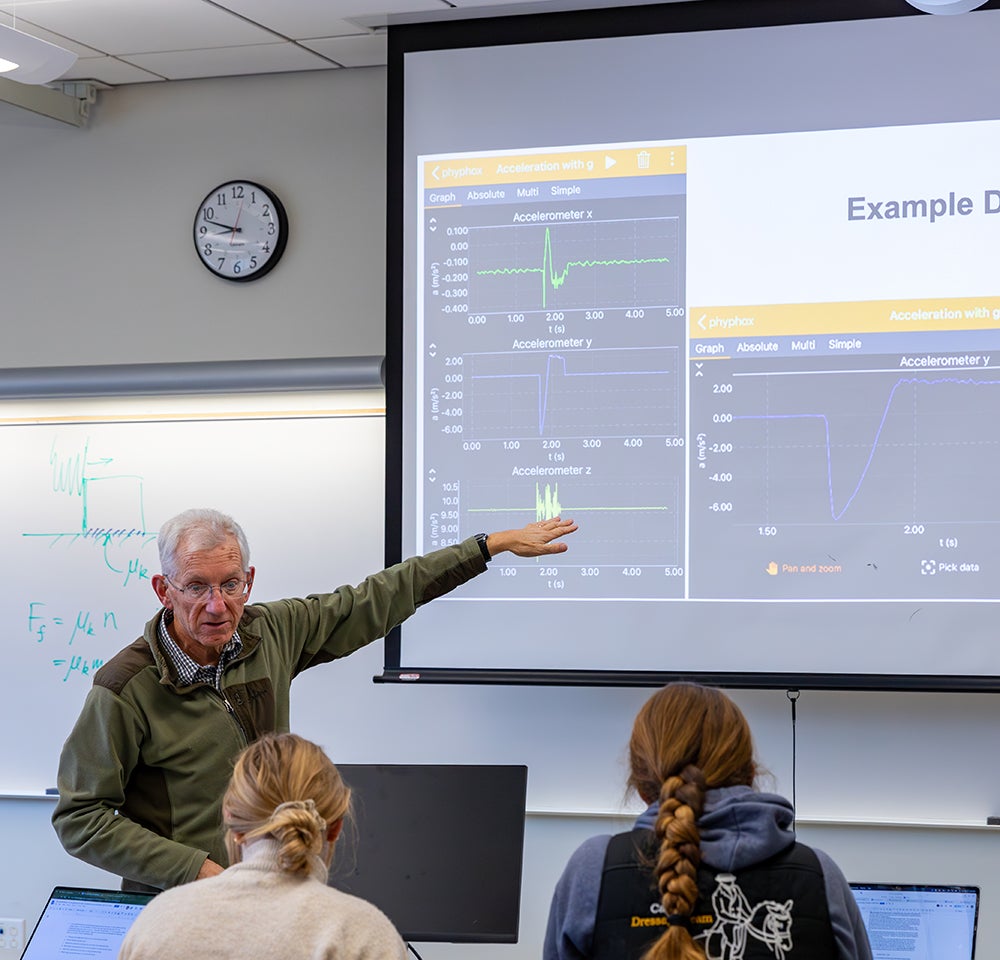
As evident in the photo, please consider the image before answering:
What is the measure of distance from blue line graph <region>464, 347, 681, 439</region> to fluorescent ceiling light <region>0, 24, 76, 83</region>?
1.27 metres

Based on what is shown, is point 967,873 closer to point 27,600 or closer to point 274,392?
point 274,392

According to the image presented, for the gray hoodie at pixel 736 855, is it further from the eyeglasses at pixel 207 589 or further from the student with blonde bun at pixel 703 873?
the eyeglasses at pixel 207 589

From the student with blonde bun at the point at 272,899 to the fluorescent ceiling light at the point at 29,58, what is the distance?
2.03 metres

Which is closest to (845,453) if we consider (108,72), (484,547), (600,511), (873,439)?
(873,439)

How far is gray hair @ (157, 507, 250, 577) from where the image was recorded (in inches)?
104

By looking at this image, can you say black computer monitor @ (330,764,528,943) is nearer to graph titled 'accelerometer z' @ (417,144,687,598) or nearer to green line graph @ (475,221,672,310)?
graph titled 'accelerometer z' @ (417,144,687,598)

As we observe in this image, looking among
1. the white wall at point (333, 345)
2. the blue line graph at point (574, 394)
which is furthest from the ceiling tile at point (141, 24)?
the blue line graph at point (574, 394)

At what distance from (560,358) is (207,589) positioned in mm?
1396

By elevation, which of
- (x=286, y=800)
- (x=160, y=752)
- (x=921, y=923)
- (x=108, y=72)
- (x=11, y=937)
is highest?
(x=108, y=72)

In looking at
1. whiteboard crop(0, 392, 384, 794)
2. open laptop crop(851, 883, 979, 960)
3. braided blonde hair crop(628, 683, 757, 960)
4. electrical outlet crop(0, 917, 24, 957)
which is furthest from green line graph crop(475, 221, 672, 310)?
electrical outlet crop(0, 917, 24, 957)

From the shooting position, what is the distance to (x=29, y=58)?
3.21 metres

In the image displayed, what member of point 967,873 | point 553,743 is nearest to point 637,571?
point 553,743

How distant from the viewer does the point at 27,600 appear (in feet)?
14.0

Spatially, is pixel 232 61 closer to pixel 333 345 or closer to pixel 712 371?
pixel 333 345
